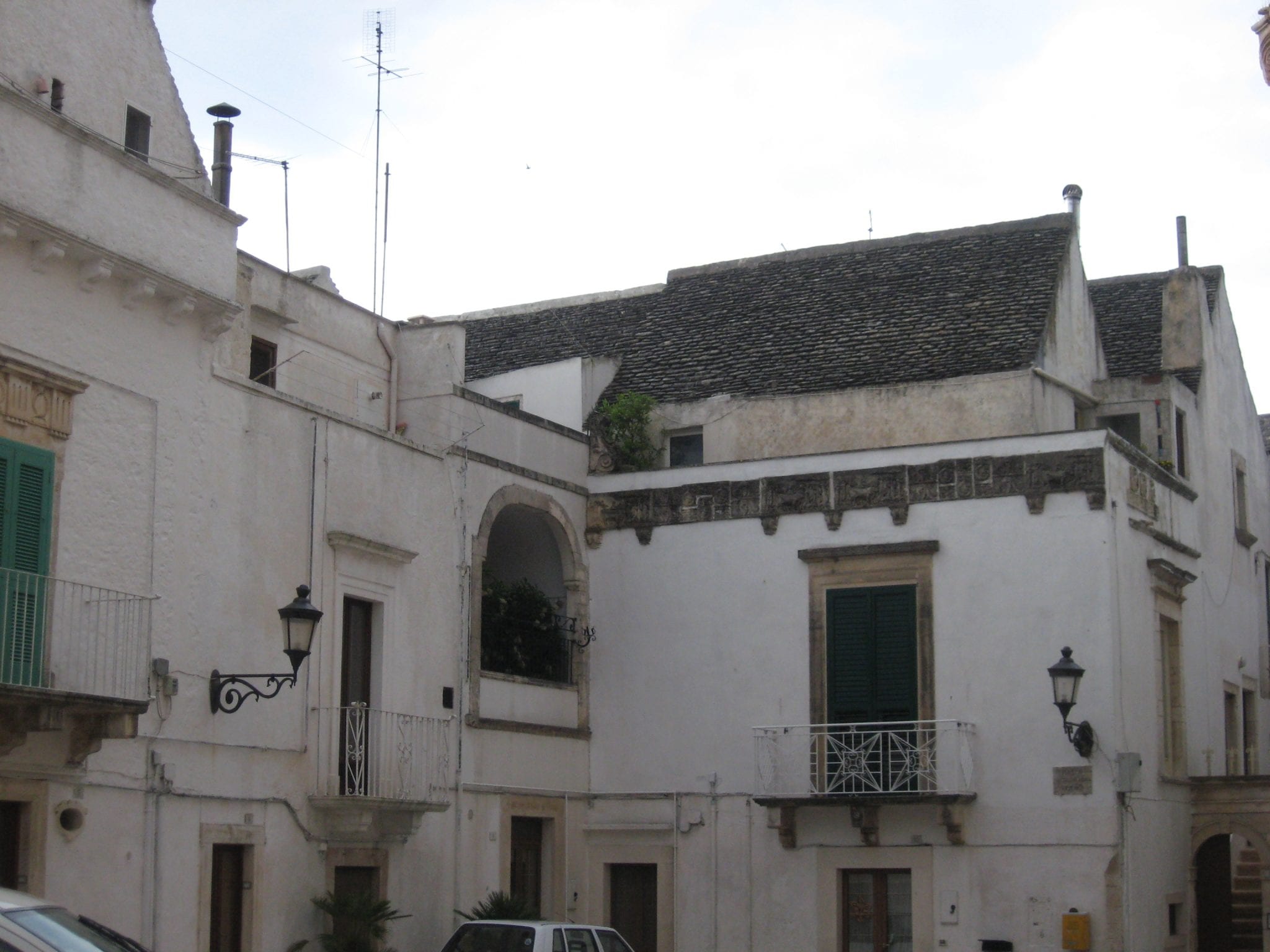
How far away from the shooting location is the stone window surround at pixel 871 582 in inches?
787

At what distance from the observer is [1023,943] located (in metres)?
18.9

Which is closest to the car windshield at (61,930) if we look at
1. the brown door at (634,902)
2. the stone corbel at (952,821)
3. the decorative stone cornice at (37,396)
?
the decorative stone cornice at (37,396)

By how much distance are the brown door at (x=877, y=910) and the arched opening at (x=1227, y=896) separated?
404cm

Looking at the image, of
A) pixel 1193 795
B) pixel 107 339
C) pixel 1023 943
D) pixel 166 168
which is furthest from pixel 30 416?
pixel 1193 795

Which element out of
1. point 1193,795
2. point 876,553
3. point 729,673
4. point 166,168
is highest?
point 166,168

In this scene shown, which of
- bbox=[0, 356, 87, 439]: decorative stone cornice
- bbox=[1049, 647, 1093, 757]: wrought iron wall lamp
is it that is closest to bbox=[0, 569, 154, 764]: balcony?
bbox=[0, 356, 87, 439]: decorative stone cornice

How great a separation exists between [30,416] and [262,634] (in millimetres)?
3451

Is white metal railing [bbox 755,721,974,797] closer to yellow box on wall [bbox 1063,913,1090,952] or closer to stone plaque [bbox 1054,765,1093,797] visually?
stone plaque [bbox 1054,765,1093,797]

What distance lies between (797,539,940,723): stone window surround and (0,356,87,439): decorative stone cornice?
30.3ft

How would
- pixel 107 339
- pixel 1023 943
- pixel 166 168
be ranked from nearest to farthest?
pixel 107 339, pixel 166 168, pixel 1023 943

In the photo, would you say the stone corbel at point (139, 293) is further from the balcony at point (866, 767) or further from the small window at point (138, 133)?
the balcony at point (866, 767)

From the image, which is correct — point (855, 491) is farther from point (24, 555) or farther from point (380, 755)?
point (24, 555)

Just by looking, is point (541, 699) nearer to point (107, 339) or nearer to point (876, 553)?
point (876, 553)

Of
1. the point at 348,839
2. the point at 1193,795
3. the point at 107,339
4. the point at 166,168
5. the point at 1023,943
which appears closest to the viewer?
the point at 107,339
